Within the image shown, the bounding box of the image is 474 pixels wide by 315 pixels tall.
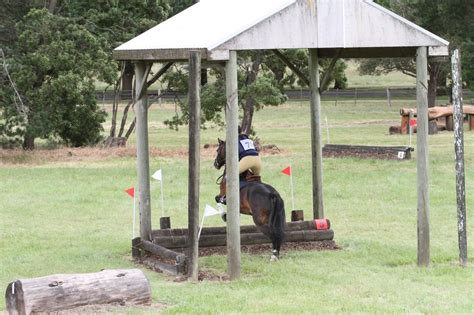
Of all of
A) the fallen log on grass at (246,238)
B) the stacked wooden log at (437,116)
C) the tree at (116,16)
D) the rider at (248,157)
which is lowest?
the fallen log on grass at (246,238)

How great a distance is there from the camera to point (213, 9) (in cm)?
1454

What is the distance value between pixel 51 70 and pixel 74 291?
21844mm

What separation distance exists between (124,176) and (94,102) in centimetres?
723

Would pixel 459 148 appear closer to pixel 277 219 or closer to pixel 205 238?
pixel 277 219

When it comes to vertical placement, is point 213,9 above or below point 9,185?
above

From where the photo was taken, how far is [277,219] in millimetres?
13203

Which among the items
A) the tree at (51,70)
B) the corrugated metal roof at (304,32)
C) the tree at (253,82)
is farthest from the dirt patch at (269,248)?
the tree at (51,70)

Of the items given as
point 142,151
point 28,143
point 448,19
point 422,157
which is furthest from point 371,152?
point 448,19

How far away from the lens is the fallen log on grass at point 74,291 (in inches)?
376

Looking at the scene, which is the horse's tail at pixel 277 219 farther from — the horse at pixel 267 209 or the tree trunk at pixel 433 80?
the tree trunk at pixel 433 80

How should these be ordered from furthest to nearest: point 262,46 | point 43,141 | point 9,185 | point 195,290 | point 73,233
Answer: point 43,141, point 9,185, point 73,233, point 262,46, point 195,290

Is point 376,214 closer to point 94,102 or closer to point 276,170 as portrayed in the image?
point 276,170

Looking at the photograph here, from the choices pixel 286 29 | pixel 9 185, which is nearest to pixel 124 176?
pixel 9 185

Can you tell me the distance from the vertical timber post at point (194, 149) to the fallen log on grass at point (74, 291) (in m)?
1.78
